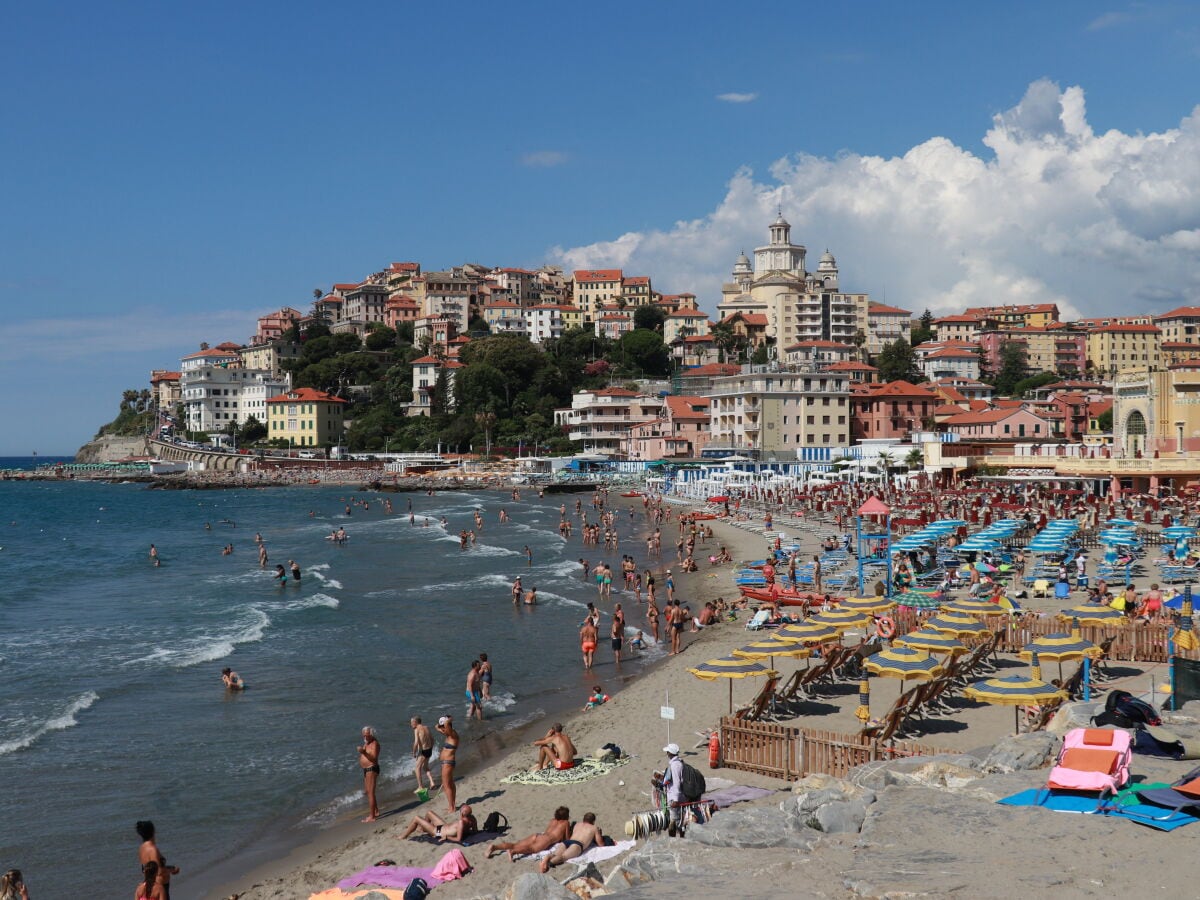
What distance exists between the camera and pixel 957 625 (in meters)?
16.7

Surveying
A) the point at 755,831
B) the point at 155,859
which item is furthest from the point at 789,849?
the point at 155,859

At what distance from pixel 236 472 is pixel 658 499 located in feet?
214

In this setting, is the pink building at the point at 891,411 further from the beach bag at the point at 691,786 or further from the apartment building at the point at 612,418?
the beach bag at the point at 691,786

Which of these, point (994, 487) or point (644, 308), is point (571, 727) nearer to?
point (994, 487)

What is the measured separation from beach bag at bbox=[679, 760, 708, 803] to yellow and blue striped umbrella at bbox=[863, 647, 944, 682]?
4457mm

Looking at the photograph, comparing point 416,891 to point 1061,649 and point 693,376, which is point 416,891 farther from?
point 693,376

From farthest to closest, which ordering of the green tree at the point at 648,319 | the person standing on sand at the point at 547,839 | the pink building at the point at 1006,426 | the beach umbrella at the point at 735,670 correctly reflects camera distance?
1. the green tree at the point at 648,319
2. the pink building at the point at 1006,426
3. the beach umbrella at the point at 735,670
4. the person standing on sand at the point at 547,839

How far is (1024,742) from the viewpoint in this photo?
1032 centimetres

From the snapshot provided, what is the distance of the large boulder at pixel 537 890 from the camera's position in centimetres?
782

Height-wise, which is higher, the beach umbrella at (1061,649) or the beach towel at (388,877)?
the beach umbrella at (1061,649)

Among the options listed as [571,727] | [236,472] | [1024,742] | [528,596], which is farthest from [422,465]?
[1024,742]

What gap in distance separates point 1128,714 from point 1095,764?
266 cm

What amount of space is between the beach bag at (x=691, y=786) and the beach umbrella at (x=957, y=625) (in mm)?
7439

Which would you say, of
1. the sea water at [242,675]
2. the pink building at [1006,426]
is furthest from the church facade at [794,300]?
the sea water at [242,675]
